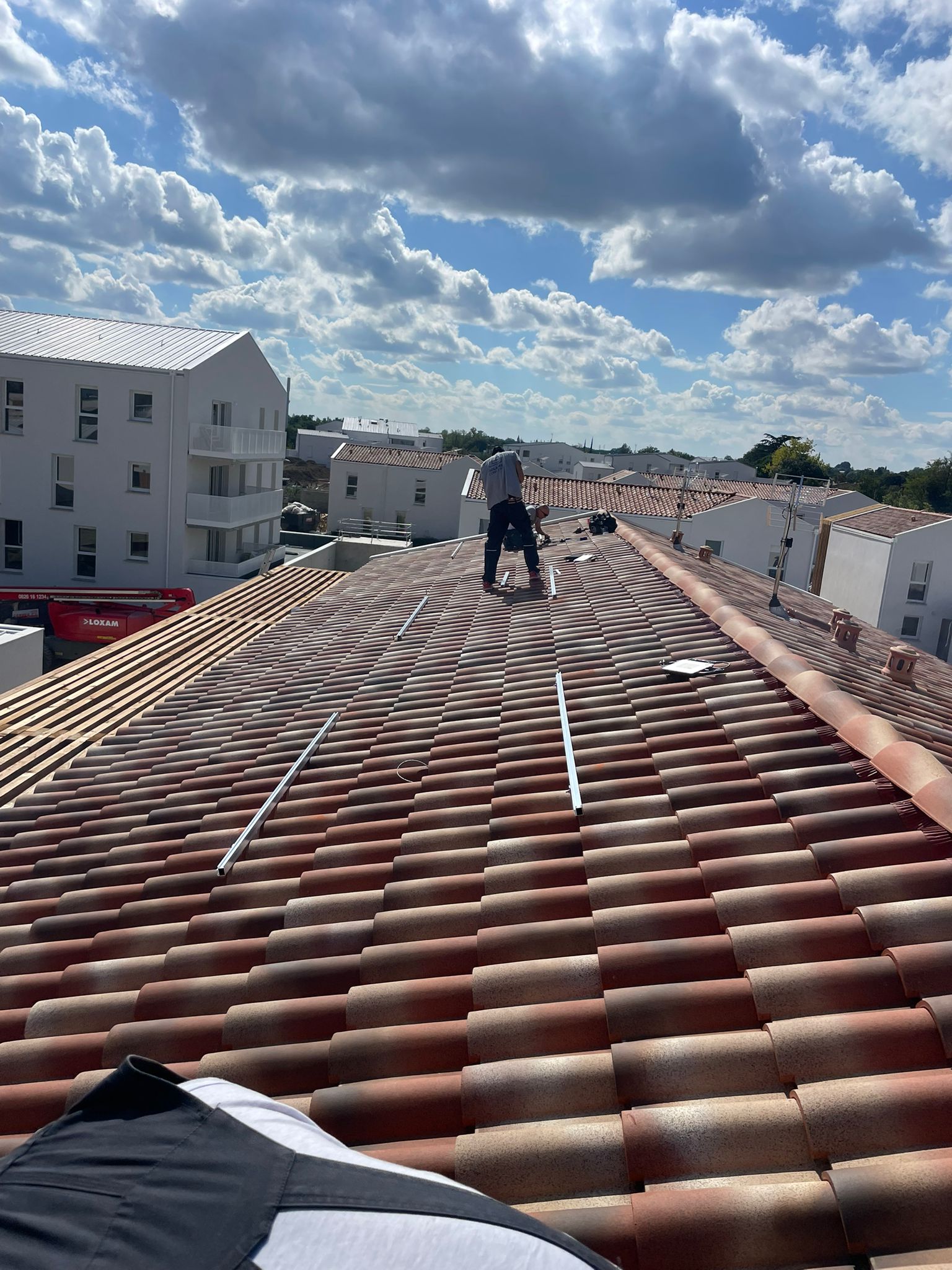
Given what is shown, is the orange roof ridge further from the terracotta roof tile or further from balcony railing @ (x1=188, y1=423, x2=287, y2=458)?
the terracotta roof tile

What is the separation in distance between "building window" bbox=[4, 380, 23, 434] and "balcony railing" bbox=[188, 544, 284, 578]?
810 centimetres

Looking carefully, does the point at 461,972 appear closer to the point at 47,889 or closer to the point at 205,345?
the point at 47,889

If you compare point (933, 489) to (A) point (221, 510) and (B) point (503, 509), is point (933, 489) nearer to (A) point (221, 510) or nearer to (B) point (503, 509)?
(A) point (221, 510)

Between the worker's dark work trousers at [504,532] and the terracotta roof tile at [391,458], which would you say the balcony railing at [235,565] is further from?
the terracotta roof tile at [391,458]

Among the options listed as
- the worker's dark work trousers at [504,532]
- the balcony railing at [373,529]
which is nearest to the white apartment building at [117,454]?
the balcony railing at [373,529]

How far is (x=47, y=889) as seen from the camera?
5.75 m

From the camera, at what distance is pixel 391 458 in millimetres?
63031

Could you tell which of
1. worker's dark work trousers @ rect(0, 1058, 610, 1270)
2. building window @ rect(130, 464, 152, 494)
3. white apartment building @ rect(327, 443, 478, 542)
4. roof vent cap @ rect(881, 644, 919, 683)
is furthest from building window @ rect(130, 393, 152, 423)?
worker's dark work trousers @ rect(0, 1058, 610, 1270)

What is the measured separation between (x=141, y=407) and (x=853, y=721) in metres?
34.0

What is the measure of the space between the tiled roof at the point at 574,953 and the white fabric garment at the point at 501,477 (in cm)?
592

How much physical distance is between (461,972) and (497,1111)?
0.86 meters

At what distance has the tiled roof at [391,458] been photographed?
6225 cm

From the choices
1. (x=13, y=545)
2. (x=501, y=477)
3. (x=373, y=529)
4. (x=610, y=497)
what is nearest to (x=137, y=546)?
(x=13, y=545)

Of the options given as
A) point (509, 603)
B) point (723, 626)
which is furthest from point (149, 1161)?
point (509, 603)
